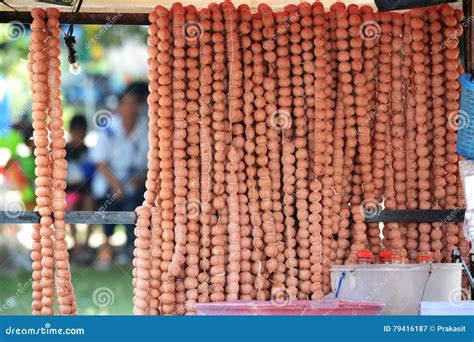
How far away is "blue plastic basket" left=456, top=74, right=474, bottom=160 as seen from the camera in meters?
4.83

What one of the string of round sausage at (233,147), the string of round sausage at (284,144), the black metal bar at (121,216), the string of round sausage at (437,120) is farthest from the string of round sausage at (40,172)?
the string of round sausage at (437,120)

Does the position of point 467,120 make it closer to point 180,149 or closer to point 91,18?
point 180,149

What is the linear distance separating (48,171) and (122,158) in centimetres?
101

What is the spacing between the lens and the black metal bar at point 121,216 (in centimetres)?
655

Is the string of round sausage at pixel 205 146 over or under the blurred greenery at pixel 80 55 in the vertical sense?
under

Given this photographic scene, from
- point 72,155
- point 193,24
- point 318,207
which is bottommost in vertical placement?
point 318,207

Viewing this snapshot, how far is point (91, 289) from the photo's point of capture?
7.71 meters

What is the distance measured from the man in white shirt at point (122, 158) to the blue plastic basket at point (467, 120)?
3.12m

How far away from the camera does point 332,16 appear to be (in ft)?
21.9

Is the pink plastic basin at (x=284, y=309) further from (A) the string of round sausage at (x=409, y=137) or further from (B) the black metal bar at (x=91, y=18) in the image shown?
(B) the black metal bar at (x=91, y=18)

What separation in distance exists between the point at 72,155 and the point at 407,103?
2613 mm
